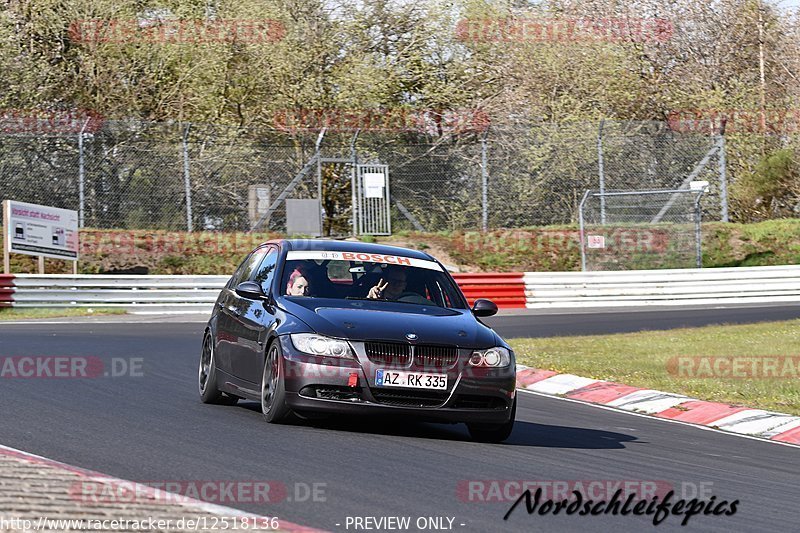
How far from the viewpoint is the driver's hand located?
1013 centimetres

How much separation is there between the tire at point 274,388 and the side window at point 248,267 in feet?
5.77

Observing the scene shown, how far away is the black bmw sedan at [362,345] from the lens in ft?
29.5

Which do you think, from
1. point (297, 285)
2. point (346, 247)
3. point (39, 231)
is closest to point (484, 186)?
point (39, 231)

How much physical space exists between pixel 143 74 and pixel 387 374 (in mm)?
30525

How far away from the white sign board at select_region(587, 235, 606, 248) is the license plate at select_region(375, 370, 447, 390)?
887 inches

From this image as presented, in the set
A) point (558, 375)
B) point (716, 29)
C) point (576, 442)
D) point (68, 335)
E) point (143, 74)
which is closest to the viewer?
point (576, 442)

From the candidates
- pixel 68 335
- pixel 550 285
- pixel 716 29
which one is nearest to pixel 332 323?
pixel 68 335

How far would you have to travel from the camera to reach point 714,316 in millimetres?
26453

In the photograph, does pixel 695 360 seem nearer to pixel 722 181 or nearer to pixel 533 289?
pixel 533 289

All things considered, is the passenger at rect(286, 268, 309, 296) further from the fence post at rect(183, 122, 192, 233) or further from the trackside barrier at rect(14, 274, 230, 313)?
the fence post at rect(183, 122, 192, 233)

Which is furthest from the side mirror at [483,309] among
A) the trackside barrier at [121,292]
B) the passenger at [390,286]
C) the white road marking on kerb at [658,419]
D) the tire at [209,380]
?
the trackside barrier at [121,292]

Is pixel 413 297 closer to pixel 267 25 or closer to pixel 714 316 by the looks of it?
pixel 714 316

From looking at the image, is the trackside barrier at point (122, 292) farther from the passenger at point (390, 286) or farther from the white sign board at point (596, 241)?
Answer: the passenger at point (390, 286)

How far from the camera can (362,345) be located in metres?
8.99
